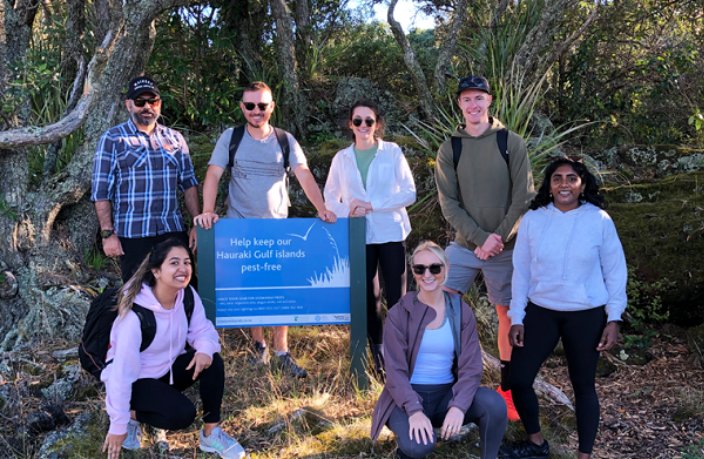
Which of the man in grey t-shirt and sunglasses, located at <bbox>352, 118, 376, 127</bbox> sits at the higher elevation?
sunglasses, located at <bbox>352, 118, 376, 127</bbox>

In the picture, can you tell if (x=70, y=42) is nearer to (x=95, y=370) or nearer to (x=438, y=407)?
(x=95, y=370)

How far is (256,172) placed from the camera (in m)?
4.31

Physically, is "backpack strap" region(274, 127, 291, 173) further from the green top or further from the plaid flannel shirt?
the plaid flannel shirt

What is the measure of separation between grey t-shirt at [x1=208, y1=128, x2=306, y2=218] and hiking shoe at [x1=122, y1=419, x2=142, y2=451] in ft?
5.13

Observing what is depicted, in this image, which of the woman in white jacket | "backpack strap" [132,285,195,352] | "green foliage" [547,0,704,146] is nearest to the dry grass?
"backpack strap" [132,285,195,352]

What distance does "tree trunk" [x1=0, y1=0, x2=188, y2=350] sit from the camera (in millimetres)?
5062

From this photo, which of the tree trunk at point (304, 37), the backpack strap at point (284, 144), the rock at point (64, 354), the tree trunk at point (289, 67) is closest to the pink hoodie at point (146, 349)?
the backpack strap at point (284, 144)

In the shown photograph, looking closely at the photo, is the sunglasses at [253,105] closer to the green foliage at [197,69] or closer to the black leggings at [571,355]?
the black leggings at [571,355]

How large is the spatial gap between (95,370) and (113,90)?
287cm

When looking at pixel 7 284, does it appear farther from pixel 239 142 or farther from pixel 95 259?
pixel 239 142

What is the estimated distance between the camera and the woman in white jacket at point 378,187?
167 inches

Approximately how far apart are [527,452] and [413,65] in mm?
5013

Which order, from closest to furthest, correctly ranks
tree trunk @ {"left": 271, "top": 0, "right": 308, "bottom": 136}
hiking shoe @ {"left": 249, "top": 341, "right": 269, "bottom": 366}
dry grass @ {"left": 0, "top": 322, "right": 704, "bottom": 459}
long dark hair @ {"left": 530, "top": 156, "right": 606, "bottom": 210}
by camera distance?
long dark hair @ {"left": 530, "top": 156, "right": 606, "bottom": 210}, dry grass @ {"left": 0, "top": 322, "right": 704, "bottom": 459}, hiking shoe @ {"left": 249, "top": 341, "right": 269, "bottom": 366}, tree trunk @ {"left": 271, "top": 0, "right": 308, "bottom": 136}

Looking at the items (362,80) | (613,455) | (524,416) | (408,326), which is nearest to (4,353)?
(408,326)
